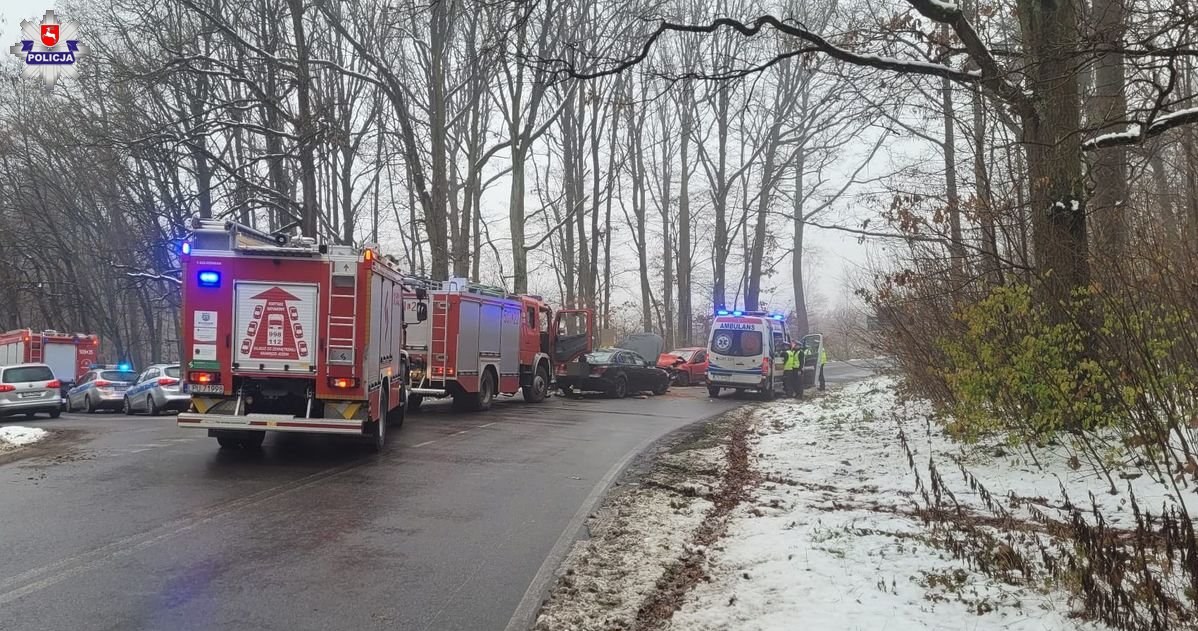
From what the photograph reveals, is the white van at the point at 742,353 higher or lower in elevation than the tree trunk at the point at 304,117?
lower

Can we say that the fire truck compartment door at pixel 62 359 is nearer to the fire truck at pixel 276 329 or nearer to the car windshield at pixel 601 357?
the car windshield at pixel 601 357

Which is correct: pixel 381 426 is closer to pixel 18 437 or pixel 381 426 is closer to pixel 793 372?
pixel 18 437

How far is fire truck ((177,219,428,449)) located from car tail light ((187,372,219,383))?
0.01 m

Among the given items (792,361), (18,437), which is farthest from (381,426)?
(792,361)

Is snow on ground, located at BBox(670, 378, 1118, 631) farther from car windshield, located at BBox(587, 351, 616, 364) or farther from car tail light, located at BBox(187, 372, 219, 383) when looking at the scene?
car windshield, located at BBox(587, 351, 616, 364)

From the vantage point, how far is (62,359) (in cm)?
3441

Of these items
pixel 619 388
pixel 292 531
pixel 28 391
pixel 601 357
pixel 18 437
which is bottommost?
pixel 292 531

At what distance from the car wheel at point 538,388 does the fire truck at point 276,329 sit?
11770 millimetres

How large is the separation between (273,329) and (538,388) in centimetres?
1263

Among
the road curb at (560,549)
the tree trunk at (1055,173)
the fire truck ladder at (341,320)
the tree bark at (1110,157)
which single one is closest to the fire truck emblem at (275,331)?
the fire truck ladder at (341,320)

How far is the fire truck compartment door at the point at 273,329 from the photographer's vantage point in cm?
1084

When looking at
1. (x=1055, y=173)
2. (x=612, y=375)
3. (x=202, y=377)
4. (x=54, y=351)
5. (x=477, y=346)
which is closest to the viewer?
(x=1055, y=173)

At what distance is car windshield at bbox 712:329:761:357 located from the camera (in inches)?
988

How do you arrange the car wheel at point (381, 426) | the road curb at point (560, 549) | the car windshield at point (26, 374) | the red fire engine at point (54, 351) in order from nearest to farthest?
the road curb at point (560, 549) → the car wheel at point (381, 426) → the car windshield at point (26, 374) → the red fire engine at point (54, 351)
